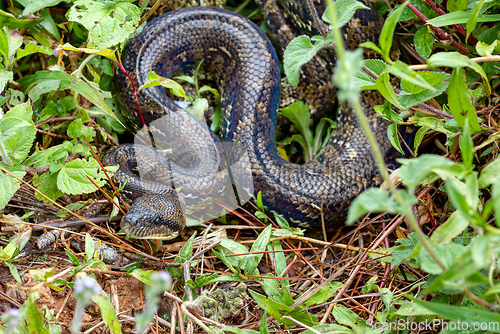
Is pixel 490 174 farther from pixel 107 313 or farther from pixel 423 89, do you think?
pixel 107 313

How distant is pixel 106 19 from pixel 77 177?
137cm

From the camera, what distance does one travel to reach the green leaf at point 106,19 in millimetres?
3143

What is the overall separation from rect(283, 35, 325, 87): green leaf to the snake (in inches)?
57.1

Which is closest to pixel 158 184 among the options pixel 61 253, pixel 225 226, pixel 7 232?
pixel 225 226

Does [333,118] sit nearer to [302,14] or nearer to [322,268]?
[302,14]

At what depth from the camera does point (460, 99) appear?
2.31 meters

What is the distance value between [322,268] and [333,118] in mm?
1914

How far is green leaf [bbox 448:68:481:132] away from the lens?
223 centimetres

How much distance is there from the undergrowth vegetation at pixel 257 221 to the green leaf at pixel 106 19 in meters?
0.01

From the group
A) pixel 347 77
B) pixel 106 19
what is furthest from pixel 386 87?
pixel 106 19

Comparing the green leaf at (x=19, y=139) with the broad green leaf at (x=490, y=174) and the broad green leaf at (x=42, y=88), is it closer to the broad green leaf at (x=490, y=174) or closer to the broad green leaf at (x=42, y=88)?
the broad green leaf at (x=42, y=88)

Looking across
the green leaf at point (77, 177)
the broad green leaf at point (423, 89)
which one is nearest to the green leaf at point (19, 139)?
the green leaf at point (77, 177)

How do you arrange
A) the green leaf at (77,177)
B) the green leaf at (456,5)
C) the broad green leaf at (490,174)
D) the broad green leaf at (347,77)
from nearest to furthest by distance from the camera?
the broad green leaf at (347,77), the broad green leaf at (490,174), the green leaf at (77,177), the green leaf at (456,5)

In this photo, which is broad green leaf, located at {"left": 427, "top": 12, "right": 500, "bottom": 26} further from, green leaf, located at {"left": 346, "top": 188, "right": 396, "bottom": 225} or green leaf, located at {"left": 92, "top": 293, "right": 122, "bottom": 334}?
green leaf, located at {"left": 92, "top": 293, "right": 122, "bottom": 334}
